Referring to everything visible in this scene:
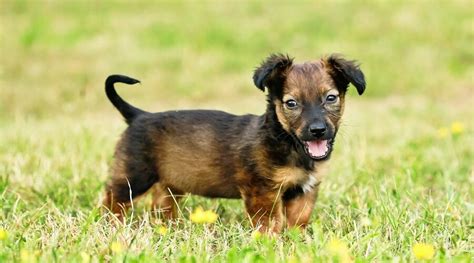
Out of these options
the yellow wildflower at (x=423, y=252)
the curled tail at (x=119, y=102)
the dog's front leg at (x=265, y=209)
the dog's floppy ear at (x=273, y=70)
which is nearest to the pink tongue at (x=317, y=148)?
the dog's front leg at (x=265, y=209)

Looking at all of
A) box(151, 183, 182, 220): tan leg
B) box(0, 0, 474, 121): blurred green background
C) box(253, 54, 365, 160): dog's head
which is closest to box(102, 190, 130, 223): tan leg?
box(151, 183, 182, 220): tan leg

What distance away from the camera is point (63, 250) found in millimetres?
3812

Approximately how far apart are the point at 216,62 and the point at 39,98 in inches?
140

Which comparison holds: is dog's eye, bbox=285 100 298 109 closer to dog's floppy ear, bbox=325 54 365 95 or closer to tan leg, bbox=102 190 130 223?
dog's floppy ear, bbox=325 54 365 95

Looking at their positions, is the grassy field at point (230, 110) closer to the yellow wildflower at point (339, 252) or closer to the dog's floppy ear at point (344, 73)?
the yellow wildflower at point (339, 252)

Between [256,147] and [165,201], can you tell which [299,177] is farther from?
[165,201]

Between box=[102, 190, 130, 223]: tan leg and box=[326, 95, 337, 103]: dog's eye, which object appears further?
box=[102, 190, 130, 223]: tan leg

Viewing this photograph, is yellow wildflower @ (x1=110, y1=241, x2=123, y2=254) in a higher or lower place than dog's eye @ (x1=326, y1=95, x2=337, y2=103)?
lower

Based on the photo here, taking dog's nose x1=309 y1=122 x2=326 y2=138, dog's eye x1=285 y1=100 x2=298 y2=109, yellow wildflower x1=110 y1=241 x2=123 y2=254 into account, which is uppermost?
dog's eye x1=285 y1=100 x2=298 y2=109

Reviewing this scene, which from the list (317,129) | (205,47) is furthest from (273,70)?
(205,47)

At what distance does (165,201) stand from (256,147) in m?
1.06

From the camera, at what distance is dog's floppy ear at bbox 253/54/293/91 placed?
4852 millimetres

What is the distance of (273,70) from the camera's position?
4.91m

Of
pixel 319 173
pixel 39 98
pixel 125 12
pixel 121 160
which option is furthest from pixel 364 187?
pixel 125 12
